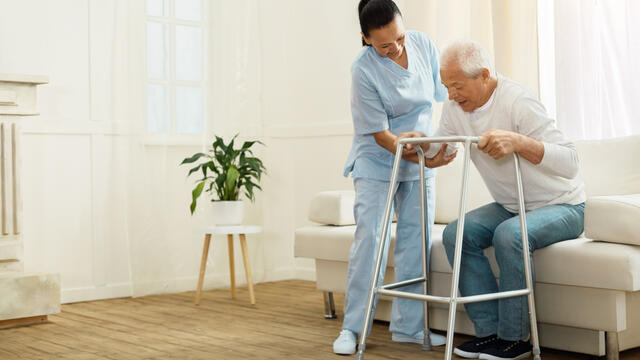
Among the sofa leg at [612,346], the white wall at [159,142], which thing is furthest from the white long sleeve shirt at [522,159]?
the white wall at [159,142]

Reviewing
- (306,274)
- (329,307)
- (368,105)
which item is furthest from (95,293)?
(368,105)

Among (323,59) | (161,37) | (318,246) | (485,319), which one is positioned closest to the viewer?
(485,319)

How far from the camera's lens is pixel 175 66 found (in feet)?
14.2

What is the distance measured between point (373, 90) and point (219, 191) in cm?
159

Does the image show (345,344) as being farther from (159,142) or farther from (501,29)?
(159,142)

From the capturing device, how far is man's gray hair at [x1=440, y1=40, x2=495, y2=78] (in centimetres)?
229

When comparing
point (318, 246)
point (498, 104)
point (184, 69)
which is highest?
point (184, 69)

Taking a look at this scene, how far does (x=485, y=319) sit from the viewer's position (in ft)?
8.09

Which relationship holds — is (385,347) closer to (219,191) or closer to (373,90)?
(373,90)

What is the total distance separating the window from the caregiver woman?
1878mm

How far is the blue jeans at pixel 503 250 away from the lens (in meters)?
2.33

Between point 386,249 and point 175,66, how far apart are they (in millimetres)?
2201

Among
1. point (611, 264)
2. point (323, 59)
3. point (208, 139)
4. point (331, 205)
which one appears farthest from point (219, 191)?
point (611, 264)

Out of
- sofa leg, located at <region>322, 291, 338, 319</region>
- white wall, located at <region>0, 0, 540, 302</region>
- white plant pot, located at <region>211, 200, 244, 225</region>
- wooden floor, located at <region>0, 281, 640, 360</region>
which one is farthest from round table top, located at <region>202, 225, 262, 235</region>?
sofa leg, located at <region>322, 291, 338, 319</region>
